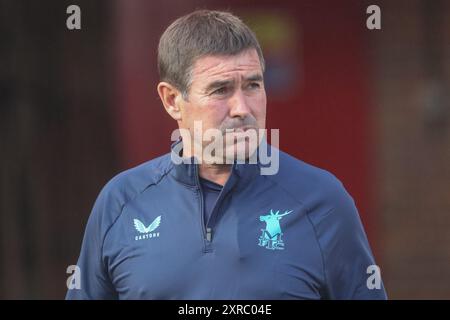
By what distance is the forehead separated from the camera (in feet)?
8.53

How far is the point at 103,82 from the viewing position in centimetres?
554

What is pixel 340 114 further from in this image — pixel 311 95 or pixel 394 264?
pixel 394 264

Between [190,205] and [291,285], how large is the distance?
0.38 metres

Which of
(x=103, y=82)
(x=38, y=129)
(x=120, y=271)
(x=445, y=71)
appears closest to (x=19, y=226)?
(x=38, y=129)

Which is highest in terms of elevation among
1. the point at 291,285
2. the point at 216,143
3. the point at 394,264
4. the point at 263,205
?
the point at 216,143

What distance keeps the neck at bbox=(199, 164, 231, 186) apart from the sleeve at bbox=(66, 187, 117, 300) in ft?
0.96

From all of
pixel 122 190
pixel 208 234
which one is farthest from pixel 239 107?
pixel 122 190

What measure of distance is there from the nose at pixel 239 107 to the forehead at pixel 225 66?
2.6 inches

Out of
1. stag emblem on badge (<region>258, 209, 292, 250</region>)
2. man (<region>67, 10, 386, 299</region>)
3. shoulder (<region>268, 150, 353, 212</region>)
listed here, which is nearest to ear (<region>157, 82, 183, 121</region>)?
man (<region>67, 10, 386, 299</region>)

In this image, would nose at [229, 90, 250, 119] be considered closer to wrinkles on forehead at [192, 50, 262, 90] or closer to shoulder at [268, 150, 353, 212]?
wrinkles on forehead at [192, 50, 262, 90]

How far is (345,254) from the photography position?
2.64 m

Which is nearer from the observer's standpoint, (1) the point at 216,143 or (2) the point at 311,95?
(1) the point at 216,143

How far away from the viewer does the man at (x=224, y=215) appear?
8.43 ft

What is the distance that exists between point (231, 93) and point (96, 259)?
65 cm
